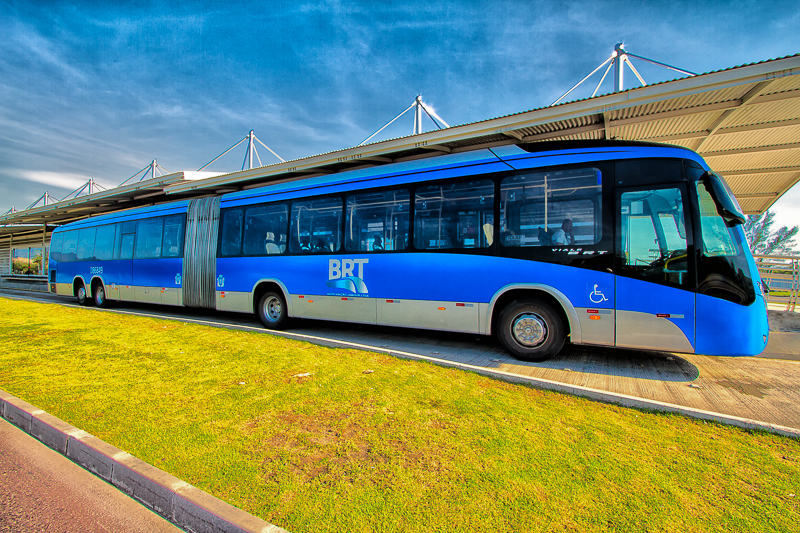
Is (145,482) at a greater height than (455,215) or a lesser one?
lesser

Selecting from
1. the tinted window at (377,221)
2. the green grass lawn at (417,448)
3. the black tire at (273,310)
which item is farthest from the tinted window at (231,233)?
the green grass lawn at (417,448)

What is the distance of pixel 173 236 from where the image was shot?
1190 cm

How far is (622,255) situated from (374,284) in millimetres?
4399

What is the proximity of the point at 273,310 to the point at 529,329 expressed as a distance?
20.1ft

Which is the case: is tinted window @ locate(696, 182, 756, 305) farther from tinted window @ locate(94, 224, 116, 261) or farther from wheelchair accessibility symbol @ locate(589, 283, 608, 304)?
tinted window @ locate(94, 224, 116, 261)

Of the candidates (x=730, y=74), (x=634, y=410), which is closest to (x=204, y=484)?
(x=634, y=410)

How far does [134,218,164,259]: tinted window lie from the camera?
1233 centimetres

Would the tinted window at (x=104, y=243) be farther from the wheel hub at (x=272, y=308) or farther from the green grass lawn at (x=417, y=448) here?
the green grass lawn at (x=417, y=448)

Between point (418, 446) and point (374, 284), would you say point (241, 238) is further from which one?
point (418, 446)

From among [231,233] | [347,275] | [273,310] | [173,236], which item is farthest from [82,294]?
[347,275]

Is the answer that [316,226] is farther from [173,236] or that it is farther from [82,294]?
[82,294]

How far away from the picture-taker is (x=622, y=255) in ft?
18.5

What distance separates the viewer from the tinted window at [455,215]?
6.68 metres

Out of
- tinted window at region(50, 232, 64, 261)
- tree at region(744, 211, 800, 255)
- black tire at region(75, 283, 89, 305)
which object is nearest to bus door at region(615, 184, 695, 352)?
black tire at region(75, 283, 89, 305)
